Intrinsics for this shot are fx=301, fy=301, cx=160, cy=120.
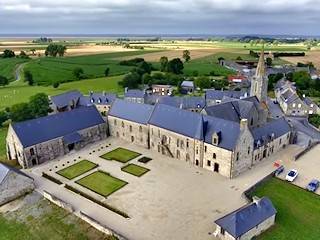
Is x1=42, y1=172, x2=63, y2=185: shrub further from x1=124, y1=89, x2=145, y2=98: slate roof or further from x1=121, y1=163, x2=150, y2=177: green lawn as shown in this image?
x1=124, y1=89, x2=145, y2=98: slate roof

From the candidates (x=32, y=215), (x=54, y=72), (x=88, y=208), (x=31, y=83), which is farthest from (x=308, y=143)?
(x=54, y=72)

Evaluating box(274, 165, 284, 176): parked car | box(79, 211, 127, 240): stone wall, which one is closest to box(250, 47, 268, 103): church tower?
box(274, 165, 284, 176): parked car

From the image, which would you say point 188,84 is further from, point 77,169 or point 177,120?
point 77,169

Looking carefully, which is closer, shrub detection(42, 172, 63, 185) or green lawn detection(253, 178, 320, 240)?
green lawn detection(253, 178, 320, 240)

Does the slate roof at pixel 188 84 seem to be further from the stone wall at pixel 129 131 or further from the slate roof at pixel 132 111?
the stone wall at pixel 129 131

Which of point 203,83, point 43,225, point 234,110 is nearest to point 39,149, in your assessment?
point 43,225

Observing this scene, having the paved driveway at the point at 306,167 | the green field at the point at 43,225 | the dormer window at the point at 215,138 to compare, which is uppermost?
the dormer window at the point at 215,138

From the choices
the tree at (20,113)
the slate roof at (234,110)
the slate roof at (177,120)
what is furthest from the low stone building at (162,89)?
the slate roof at (177,120)
